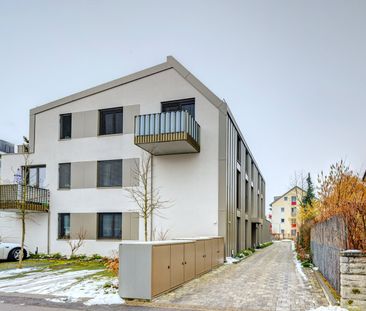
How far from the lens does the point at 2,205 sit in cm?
2081

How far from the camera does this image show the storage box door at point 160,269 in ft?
31.5

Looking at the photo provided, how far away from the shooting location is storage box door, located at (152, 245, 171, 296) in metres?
9.61

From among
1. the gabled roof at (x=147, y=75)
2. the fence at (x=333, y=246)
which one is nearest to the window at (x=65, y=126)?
the gabled roof at (x=147, y=75)

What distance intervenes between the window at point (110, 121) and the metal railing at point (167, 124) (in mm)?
3036

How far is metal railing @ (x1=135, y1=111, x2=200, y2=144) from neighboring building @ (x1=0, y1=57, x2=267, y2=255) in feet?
0.15

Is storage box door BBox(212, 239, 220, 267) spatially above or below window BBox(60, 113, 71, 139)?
below

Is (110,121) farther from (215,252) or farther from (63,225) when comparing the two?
(215,252)

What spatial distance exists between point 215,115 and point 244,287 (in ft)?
31.5

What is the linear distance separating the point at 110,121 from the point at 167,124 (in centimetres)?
521

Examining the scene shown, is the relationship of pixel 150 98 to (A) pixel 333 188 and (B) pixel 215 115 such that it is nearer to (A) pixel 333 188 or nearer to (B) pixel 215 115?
(B) pixel 215 115

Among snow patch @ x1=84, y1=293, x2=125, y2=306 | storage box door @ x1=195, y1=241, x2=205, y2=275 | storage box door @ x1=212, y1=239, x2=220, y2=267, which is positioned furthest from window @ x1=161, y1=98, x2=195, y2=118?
snow patch @ x1=84, y1=293, x2=125, y2=306

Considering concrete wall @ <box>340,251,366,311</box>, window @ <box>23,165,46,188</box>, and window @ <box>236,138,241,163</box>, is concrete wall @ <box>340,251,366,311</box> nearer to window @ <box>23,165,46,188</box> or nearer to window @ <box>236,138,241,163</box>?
window @ <box>236,138,241,163</box>

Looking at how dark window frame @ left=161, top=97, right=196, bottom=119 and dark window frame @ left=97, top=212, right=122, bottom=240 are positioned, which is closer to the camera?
dark window frame @ left=161, top=97, right=196, bottom=119

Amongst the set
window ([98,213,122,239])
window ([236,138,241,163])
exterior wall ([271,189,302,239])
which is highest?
A: window ([236,138,241,163])
